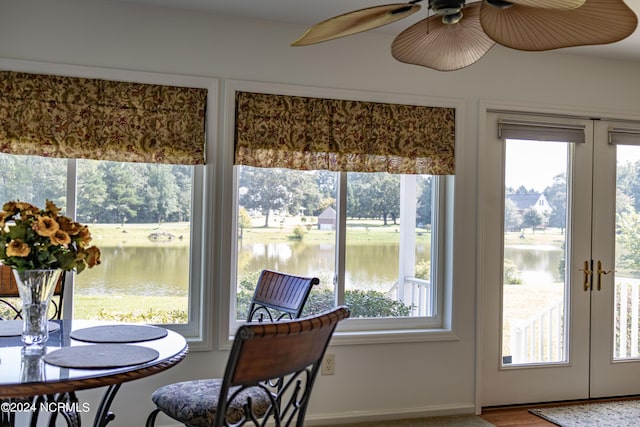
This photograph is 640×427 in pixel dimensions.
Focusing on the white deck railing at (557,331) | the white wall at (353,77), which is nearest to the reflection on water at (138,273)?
the white wall at (353,77)

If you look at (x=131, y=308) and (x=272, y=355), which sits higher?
(x=272, y=355)

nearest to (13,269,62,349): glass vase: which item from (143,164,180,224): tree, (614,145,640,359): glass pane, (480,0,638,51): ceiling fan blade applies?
(143,164,180,224): tree

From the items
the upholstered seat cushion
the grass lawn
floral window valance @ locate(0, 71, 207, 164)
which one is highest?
floral window valance @ locate(0, 71, 207, 164)

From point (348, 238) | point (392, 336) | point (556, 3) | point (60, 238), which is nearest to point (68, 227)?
point (60, 238)

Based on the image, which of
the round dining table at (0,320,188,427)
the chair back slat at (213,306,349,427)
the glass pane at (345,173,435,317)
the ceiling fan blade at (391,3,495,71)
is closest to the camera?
the chair back slat at (213,306,349,427)

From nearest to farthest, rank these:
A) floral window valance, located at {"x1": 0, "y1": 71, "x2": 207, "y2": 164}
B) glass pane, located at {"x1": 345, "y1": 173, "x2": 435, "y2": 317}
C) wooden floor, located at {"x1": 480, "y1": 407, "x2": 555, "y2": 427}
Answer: floral window valance, located at {"x1": 0, "y1": 71, "x2": 207, "y2": 164}
wooden floor, located at {"x1": 480, "y1": 407, "x2": 555, "y2": 427}
glass pane, located at {"x1": 345, "y1": 173, "x2": 435, "y2": 317}

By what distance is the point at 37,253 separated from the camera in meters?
1.91

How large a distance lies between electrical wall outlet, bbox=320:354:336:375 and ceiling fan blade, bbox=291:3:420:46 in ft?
6.83

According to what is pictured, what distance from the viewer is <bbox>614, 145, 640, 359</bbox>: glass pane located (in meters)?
4.04

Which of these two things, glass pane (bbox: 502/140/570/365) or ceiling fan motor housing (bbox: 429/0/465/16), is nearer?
ceiling fan motor housing (bbox: 429/0/465/16)

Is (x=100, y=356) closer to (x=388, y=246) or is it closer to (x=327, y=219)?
(x=327, y=219)

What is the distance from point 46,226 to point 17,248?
113mm

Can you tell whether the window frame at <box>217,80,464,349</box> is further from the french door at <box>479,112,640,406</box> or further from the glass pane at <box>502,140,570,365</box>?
the glass pane at <box>502,140,570,365</box>

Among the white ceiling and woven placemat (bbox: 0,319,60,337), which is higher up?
the white ceiling
